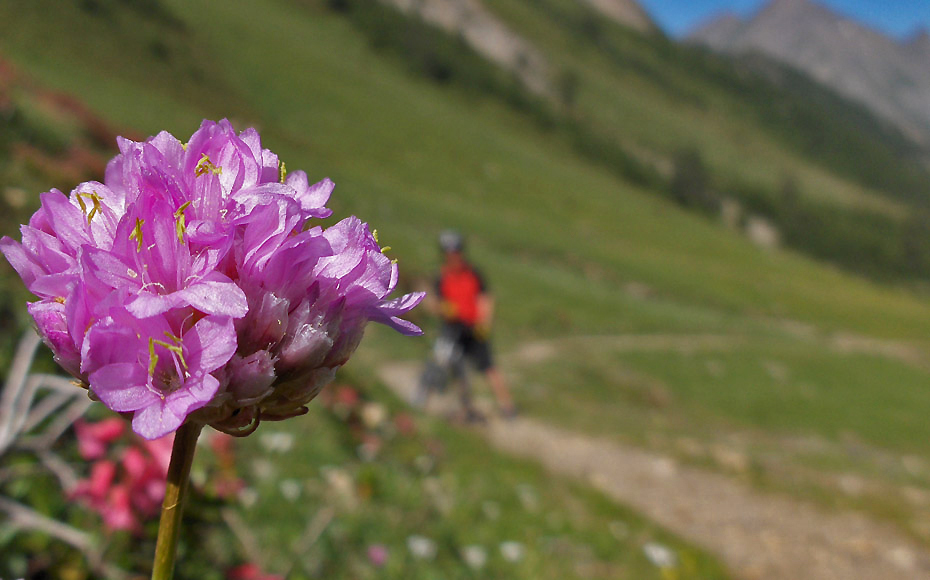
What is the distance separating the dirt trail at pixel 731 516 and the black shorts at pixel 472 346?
43.0 inches

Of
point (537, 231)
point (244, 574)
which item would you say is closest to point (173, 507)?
point (244, 574)

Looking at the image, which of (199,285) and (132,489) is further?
(132,489)

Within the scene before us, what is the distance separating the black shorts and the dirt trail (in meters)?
1.09

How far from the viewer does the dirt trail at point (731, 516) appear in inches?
333

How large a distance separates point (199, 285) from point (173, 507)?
306 mm

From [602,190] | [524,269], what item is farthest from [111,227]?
[602,190]

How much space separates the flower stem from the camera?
0.93m

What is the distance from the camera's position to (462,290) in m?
11.1

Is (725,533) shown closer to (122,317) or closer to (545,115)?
(122,317)

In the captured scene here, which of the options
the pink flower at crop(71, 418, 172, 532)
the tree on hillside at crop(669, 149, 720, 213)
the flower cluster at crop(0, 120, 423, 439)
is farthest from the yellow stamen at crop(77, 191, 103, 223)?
the tree on hillside at crop(669, 149, 720, 213)

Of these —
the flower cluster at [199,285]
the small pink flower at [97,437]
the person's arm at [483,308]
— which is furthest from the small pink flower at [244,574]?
the person's arm at [483,308]

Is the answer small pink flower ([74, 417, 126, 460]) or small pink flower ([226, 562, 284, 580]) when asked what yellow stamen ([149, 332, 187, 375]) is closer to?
small pink flower ([226, 562, 284, 580])

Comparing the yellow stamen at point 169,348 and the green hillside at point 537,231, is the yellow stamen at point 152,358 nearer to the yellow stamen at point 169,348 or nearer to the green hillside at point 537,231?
the yellow stamen at point 169,348

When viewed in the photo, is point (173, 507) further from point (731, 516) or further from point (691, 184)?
point (691, 184)
